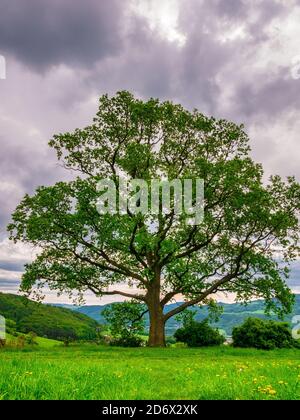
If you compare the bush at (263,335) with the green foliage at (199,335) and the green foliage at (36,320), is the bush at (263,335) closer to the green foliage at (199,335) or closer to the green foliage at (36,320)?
the green foliage at (199,335)

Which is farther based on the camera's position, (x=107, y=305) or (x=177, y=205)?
(x=107, y=305)

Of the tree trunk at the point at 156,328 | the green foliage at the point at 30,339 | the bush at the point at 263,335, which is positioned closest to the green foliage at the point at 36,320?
the tree trunk at the point at 156,328

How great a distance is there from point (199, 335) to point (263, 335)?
4.89 meters

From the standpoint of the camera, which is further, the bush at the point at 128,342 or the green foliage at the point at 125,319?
the green foliage at the point at 125,319

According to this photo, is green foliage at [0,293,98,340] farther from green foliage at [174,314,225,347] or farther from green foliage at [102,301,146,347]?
green foliage at [174,314,225,347]

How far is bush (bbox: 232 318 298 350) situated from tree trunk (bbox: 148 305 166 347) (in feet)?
Result: 18.8

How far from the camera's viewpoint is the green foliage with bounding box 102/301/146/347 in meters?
36.0

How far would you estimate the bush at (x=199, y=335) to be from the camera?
3388 centimetres

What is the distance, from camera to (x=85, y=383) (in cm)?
915

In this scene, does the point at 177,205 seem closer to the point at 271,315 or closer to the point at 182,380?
the point at 271,315

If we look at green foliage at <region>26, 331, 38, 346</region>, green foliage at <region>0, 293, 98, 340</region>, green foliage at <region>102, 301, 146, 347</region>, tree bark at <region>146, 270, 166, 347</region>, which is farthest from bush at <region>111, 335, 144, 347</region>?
green foliage at <region>0, 293, 98, 340</region>
